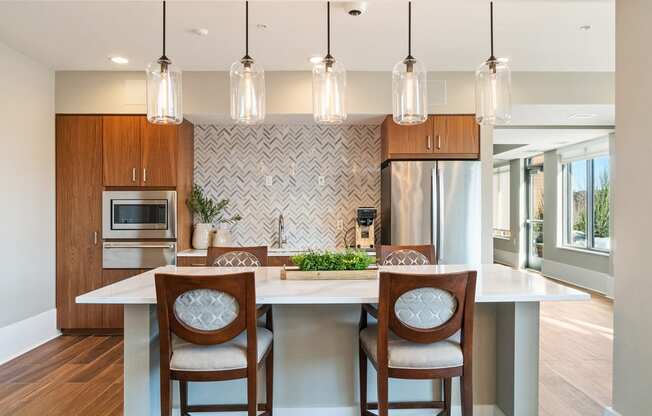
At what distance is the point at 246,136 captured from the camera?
15.6ft

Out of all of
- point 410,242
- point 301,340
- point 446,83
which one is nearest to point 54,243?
point 301,340

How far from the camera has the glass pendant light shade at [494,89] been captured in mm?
2320

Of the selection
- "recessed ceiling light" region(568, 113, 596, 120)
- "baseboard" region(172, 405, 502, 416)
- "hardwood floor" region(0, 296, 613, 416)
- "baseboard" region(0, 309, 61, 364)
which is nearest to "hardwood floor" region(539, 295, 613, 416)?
"hardwood floor" region(0, 296, 613, 416)

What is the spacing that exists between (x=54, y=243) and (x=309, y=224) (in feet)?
8.52

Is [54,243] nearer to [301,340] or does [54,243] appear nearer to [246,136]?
[246,136]

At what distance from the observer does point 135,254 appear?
4.17 m

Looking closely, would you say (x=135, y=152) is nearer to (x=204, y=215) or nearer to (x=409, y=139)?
(x=204, y=215)

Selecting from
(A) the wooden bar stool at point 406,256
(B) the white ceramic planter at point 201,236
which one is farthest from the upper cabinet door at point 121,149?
(A) the wooden bar stool at point 406,256

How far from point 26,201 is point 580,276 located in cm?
755

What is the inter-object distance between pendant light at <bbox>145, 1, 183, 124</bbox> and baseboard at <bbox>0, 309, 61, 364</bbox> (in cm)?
264

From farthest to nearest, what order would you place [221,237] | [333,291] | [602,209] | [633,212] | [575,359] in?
[602,209], [221,237], [575,359], [633,212], [333,291]

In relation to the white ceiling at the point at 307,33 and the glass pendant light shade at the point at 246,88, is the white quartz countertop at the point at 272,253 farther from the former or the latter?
the glass pendant light shade at the point at 246,88

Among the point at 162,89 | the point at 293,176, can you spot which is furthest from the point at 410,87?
the point at 293,176

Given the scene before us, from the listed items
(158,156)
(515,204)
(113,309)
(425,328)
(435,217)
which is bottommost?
(113,309)
